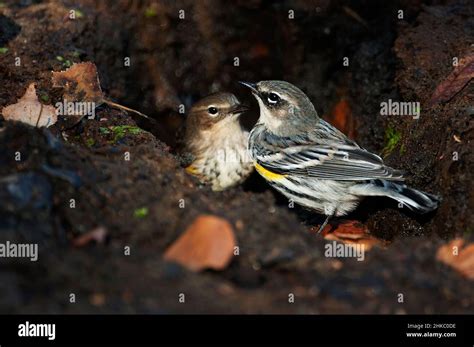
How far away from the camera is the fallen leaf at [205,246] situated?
4.49m

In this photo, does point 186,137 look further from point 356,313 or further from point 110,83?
point 356,313

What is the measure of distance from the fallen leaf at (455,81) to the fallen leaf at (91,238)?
454cm

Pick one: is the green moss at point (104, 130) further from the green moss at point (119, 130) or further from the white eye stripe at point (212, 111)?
the white eye stripe at point (212, 111)

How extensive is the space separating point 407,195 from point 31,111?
3.98 meters

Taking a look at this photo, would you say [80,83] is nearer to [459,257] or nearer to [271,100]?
[271,100]

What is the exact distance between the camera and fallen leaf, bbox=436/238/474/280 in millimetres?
5074

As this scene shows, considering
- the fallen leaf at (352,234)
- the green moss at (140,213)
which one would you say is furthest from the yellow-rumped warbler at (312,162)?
the green moss at (140,213)

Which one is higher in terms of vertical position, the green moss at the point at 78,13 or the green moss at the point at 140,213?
the green moss at the point at 78,13

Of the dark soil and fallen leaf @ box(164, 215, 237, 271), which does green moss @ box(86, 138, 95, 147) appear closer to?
the dark soil

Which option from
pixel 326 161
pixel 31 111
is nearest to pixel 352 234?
pixel 326 161

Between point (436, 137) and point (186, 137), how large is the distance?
3.55 metres

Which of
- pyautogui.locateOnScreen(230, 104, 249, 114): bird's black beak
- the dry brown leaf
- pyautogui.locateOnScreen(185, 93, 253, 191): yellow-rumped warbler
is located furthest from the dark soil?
pyautogui.locateOnScreen(230, 104, 249, 114): bird's black beak

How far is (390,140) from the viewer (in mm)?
8508

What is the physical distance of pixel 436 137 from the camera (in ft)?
23.8
